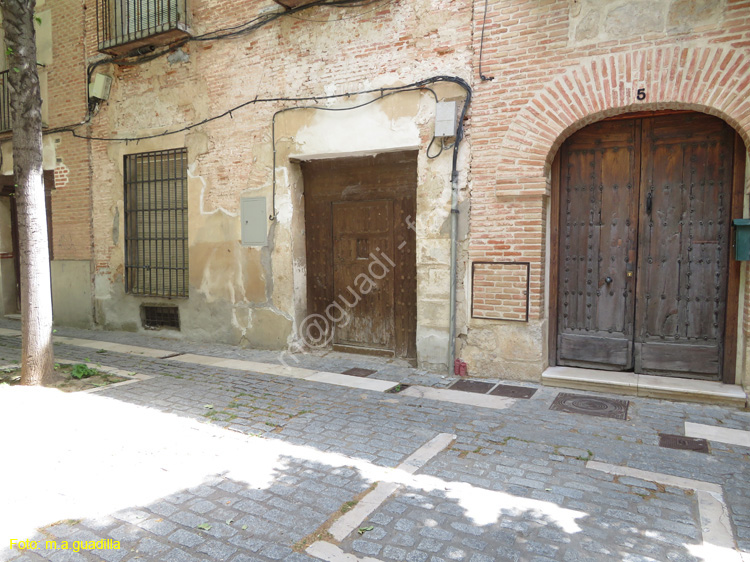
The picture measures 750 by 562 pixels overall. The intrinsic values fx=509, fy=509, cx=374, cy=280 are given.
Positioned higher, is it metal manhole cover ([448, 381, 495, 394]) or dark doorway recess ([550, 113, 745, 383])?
dark doorway recess ([550, 113, 745, 383])

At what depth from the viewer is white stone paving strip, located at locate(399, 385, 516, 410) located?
4656 mm

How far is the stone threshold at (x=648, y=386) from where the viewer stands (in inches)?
177

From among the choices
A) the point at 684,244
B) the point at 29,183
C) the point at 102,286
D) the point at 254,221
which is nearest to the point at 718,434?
the point at 684,244

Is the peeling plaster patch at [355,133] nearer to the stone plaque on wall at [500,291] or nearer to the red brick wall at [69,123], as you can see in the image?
the stone plaque on wall at [500,291]

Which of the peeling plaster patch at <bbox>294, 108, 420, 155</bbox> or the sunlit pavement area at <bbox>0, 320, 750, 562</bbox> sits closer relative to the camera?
the sunlit pavement area at <bbox>0, 320, 750, 562</bbox>

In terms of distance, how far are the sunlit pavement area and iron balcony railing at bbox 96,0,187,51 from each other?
17.3ft

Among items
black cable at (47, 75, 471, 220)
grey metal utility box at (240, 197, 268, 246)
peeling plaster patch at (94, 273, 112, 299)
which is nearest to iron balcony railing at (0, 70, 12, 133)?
black cable at (47, 75, 471, 220)

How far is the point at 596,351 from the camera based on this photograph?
533 cm

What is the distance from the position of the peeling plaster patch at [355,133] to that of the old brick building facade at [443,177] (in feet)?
0.08

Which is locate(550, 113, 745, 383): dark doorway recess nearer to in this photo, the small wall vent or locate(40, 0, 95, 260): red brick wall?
the small wall vent

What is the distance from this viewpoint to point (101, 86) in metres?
8.14

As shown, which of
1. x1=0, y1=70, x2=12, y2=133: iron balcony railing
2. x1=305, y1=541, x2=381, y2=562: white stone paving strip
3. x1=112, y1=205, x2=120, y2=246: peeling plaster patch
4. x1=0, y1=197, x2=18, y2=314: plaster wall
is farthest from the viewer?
x1=0, y1=197, x2=18, y2=314: plaster wall

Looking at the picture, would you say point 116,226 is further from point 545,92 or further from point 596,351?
point 596,351

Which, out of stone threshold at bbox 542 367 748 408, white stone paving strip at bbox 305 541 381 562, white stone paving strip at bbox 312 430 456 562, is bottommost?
white stone paving strip at bbox 305 541 381 562
